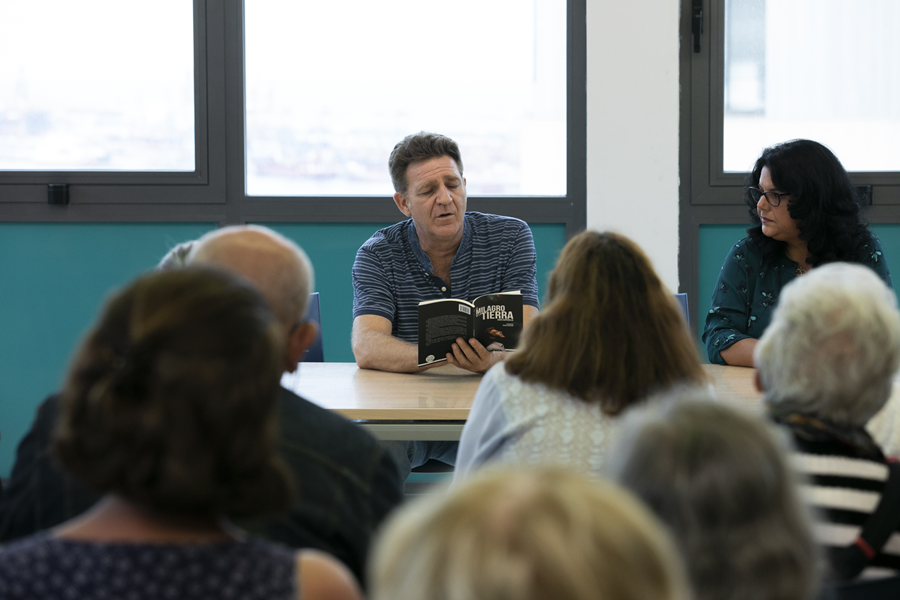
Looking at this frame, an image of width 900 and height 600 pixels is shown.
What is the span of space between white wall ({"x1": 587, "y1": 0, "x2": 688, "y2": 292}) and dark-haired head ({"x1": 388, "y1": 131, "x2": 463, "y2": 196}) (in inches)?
39.7

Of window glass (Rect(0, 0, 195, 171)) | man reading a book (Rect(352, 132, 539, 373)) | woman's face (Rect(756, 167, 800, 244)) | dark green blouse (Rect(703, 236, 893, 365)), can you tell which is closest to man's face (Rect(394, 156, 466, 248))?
man reading a book (Rect(352, 132, 539, 373))

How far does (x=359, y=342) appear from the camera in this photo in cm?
267

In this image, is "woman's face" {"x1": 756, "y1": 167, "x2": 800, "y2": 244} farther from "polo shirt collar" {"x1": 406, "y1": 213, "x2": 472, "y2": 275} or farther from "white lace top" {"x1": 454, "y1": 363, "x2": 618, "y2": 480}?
"white lace top" {"x1": 454, "y1": 363, "x2": 618, "y2": 480}

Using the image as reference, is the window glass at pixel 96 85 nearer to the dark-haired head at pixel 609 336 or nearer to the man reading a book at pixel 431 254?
the man reading a book at pixel 431 254

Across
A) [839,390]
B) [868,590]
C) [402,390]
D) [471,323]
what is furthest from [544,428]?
[471,323]

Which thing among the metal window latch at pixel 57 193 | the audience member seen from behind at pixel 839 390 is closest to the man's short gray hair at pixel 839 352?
the audience member seen from behind at pixel 839 390

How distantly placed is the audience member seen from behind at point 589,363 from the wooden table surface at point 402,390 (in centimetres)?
51

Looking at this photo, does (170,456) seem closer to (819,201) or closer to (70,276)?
(819,201)

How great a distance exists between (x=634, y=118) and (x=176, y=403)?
3370 mm

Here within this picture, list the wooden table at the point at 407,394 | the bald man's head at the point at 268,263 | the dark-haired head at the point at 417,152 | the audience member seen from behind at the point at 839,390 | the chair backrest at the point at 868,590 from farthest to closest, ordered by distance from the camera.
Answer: the dark-haired head at the point at 417,152
the wooden table at the point at 407,394
the bald man's head at the point at 268,263
the audience member seen from behind at the point at 839,390
the chair backrest at the point at 868,590

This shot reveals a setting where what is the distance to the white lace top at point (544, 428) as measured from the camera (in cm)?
145

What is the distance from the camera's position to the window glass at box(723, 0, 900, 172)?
3830 mm

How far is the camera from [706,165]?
3.84 meters

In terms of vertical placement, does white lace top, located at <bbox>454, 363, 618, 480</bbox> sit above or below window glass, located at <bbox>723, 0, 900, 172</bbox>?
below
